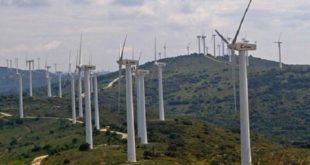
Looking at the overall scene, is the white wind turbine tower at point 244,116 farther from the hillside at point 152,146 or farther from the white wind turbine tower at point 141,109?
the white wind turbine tower at point 141,109

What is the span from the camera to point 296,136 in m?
195

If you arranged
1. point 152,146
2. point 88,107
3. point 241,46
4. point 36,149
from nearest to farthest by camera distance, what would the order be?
point 241,46 < point 88,107 < point 152,146 < point 36,149

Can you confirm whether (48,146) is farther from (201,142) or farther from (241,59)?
(241,59)

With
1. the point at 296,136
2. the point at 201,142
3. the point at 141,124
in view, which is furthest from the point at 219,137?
the point at 296,136

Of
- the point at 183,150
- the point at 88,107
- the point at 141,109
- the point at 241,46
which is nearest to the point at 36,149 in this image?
the point at 88,107

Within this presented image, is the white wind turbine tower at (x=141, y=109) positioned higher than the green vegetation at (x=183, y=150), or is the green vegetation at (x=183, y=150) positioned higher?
the white wind turbine tower at (x=141, y=109)

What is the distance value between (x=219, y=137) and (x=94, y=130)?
33.2 m

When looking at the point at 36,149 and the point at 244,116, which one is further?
the point at 36,149

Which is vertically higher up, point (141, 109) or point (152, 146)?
point (141, 109)

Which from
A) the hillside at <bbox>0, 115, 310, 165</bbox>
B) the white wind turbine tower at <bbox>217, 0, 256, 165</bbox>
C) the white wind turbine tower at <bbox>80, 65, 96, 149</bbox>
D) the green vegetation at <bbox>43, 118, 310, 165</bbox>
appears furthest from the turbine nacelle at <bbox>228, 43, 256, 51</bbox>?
the white wind turbine tower at <bbox>80, 65, 96, 149</bbox>

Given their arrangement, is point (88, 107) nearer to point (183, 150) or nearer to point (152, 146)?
point (152, 146)

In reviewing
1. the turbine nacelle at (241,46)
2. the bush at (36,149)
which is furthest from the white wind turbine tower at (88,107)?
the turbine nacelle at (241,46)

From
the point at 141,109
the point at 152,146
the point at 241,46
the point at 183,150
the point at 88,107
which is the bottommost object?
the point at 183,150

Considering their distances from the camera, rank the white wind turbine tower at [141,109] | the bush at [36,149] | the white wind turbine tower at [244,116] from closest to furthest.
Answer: the white wind turbine tower at [244,116], the white wind turbine tower at [141,109], the bush at [36,149]
